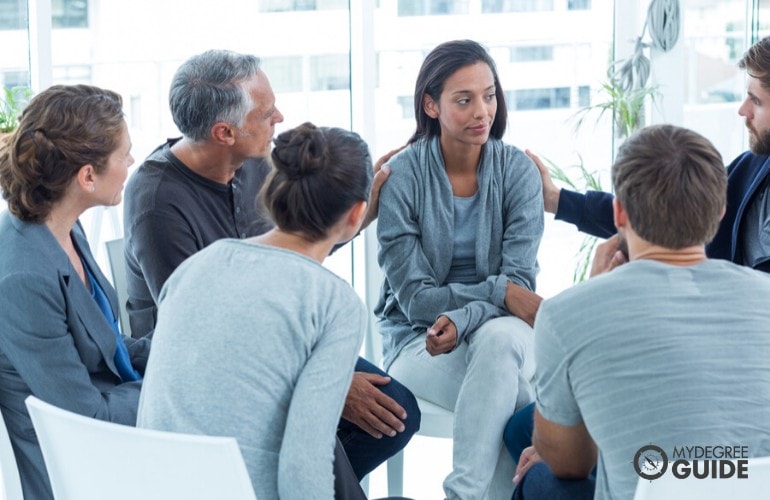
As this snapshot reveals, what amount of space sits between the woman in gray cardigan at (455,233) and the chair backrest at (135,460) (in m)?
1.16

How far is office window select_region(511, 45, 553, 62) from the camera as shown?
4.40 metres

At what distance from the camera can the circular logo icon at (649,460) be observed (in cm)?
152

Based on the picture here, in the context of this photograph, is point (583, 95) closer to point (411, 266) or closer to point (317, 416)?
point (411, 266)

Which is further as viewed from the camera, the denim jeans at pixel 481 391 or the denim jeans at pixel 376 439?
the denim jeans at pixel 376 439

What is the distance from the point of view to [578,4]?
444 centimetres

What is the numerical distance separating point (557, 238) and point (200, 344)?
10.3 ft

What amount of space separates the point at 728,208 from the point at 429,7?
1784 mm

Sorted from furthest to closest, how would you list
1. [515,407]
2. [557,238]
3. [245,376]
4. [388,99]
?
[557,238] → [388,99] → [515,407] → [245,376]

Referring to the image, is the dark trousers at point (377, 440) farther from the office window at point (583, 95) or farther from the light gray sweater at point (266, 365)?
the office window at point (583, 95)

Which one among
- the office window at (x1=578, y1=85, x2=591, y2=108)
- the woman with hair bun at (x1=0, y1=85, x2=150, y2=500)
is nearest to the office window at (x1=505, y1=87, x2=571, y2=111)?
the office window at (x1=578, y1=85, x2=591, y2=108)

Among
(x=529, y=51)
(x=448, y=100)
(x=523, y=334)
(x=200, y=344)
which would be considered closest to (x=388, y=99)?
(x=529, y=51)

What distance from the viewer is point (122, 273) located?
9.78 feet

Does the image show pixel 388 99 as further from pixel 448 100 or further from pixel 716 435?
pixel 716 435

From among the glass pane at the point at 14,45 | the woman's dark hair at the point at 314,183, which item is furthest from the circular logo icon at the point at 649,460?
the glass pane at the point at 14,45
